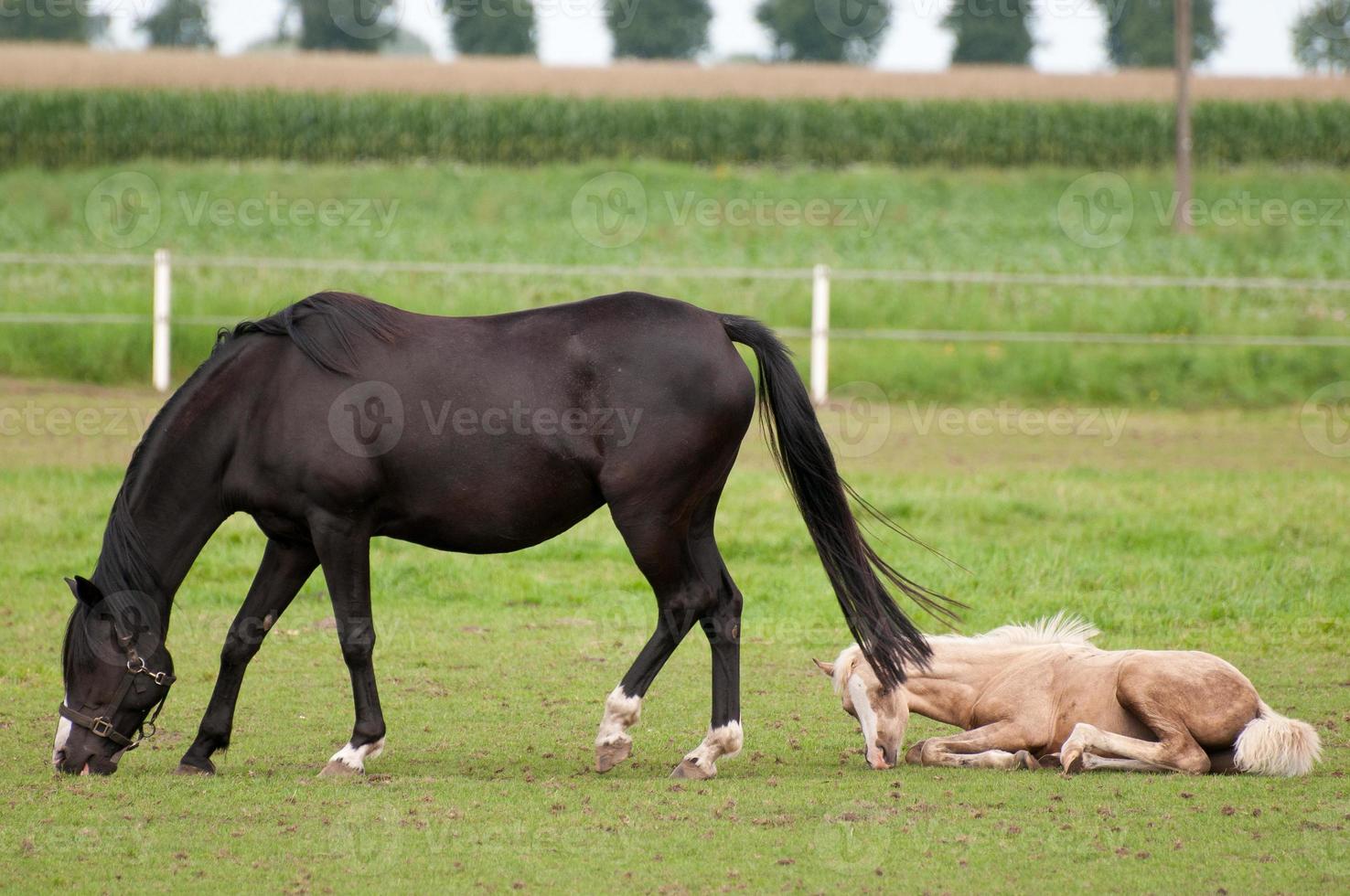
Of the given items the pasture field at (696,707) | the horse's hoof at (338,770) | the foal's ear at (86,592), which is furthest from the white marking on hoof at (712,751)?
the foal's ear at (86,592)

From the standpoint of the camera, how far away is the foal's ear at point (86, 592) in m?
4.94

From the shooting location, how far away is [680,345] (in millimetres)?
5348

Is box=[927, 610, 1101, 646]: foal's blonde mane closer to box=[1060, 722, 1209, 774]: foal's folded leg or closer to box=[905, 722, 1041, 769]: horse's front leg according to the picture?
box=[905, 722, 1041, 769]: horse's front leg

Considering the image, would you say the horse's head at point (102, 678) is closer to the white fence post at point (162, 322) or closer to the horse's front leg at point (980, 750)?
the horse's front leg at point (980, 750)

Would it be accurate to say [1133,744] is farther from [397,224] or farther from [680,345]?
[397,224]

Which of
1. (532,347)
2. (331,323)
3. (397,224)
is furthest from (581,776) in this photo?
(397,224)

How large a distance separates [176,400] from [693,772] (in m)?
2.41

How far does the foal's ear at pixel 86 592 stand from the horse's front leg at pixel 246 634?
19.8 inches

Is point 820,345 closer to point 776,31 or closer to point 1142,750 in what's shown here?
point 1142,750

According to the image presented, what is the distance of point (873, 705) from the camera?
5453mm

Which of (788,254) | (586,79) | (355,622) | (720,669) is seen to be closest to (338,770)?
(355,622)

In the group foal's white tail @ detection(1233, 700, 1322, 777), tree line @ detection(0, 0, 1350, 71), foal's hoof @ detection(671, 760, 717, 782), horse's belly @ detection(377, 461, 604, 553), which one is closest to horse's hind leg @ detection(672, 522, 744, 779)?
foal's hoof @ detection(671, 760, 717, 782)

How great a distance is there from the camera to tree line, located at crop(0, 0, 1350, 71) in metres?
61.1

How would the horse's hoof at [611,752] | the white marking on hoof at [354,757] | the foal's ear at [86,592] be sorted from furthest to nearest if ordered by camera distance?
1. the horse's hoof at [611,752]
2. the white marking on hoof at [354,757]
3. the foal's ear at [86,592]
